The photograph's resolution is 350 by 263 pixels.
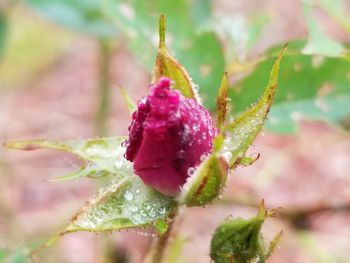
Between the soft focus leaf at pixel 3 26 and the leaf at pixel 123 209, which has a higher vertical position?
the leaf at pixel 123 209

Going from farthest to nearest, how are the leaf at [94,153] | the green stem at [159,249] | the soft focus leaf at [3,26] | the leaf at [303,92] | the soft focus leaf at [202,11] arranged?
the soft focus leaf at [3,26]
the soft focus leaf at [202,11]
the leaf at [303,92]
the green stem at [159,249]
the leaf at [94,153]

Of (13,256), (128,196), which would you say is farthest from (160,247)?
(13,256)

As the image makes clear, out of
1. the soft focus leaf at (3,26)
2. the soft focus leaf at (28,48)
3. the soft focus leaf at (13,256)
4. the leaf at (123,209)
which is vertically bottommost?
the soft focus leaf at (28,48)

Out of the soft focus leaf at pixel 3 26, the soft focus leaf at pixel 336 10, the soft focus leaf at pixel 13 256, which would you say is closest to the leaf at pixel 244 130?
the soft focus leaf at pixel 336 10

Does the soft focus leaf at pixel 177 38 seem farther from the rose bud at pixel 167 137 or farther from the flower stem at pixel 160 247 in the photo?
the rose bud at pixel 167 137

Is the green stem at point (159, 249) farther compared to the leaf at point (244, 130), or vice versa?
the green stem at point (159, 249)

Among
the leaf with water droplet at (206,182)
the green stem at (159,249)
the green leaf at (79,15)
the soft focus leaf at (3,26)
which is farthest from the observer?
the soft focus leaf at (3,26)

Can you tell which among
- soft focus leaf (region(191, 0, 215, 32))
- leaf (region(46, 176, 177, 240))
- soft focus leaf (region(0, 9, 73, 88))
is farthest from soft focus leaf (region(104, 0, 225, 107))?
soft focus leaf (region(0, 9, 73, 88))
